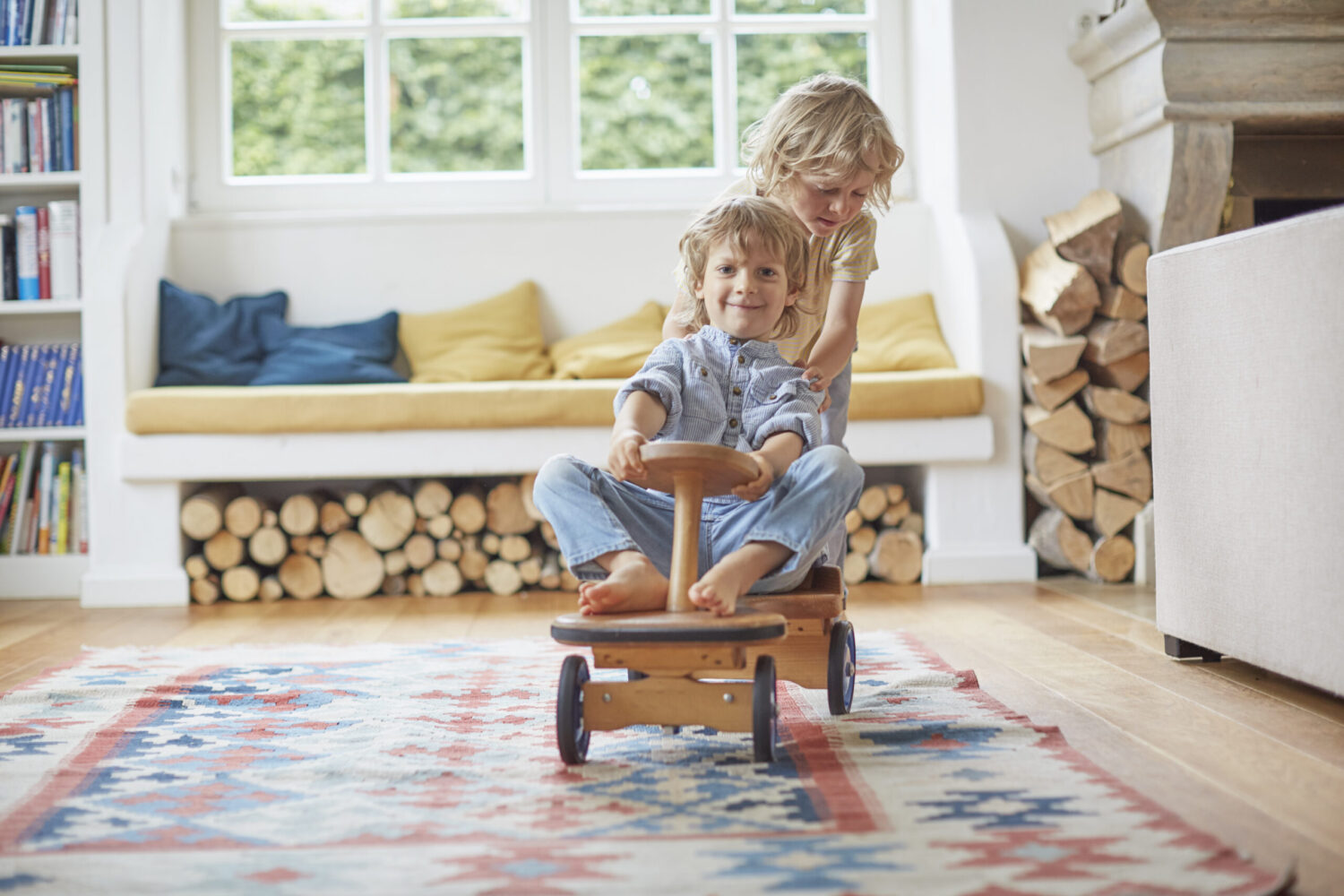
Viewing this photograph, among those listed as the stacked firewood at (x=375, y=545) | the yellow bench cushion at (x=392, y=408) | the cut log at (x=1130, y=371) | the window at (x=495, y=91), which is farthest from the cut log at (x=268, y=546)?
the cut log at (x=1130, y=371)

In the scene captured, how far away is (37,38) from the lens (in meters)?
3.32

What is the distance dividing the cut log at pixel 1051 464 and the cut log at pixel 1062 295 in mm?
292

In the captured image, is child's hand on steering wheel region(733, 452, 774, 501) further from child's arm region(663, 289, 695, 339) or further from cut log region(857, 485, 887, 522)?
cut log region(857, 485, 887, 522)

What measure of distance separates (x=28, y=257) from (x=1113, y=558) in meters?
2.94

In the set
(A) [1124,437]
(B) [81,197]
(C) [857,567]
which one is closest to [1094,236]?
(A) [1124,437]

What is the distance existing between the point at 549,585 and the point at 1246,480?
1954mm

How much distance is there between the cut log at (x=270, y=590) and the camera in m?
3.27

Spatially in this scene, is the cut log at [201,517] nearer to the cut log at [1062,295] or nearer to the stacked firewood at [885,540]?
the stacked firewood at [885,540]

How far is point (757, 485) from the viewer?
4.93 feet

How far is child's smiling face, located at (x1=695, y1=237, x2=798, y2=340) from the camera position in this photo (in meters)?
1.61

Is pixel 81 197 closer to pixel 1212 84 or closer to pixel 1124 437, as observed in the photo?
pixel 1124 437

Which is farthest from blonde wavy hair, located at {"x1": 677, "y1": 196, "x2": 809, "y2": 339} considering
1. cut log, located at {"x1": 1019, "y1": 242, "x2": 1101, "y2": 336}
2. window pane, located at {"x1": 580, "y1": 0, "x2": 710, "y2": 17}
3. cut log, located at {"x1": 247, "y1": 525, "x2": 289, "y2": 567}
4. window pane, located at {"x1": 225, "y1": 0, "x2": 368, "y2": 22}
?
window pane, located at {"x1": 225, "y1": 0, "x2": 368, "y2": 22}

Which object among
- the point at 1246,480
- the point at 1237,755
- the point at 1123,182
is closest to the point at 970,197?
the point at 1123,182

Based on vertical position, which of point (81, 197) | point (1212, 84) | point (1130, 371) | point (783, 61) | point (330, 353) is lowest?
point (1130, 371)
